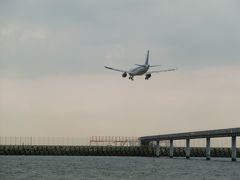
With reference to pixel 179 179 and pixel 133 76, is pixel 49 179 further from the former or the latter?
pixel 133 76

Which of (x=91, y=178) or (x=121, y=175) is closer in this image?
(x=91, y=178)

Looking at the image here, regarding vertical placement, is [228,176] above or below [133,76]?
below

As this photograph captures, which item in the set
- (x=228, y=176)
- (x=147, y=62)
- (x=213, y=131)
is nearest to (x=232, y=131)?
(x=213, y=131)

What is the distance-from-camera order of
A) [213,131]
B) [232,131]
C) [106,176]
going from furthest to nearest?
[213,131], [232,131], [106,176]

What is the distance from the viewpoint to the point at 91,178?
10400cm

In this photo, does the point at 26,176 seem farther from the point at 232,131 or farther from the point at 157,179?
the point at 232,131

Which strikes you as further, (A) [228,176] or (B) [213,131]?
(B) [213,131]

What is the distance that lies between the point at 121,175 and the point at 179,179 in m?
10.5

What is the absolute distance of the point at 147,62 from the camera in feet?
503

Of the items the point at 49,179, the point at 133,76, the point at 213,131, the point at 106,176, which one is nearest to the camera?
the point at 49,179

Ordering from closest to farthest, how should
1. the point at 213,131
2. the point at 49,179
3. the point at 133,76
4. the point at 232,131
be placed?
1. the point at 49,179
2. the point at 133,76
3. the point at 232,131
4. the point at 213,131

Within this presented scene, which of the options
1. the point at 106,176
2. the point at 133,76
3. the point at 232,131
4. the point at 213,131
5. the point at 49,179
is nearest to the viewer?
the point at 49,179

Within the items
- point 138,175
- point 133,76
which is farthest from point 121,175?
point 133,76

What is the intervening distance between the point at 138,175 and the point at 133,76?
38.4 m
